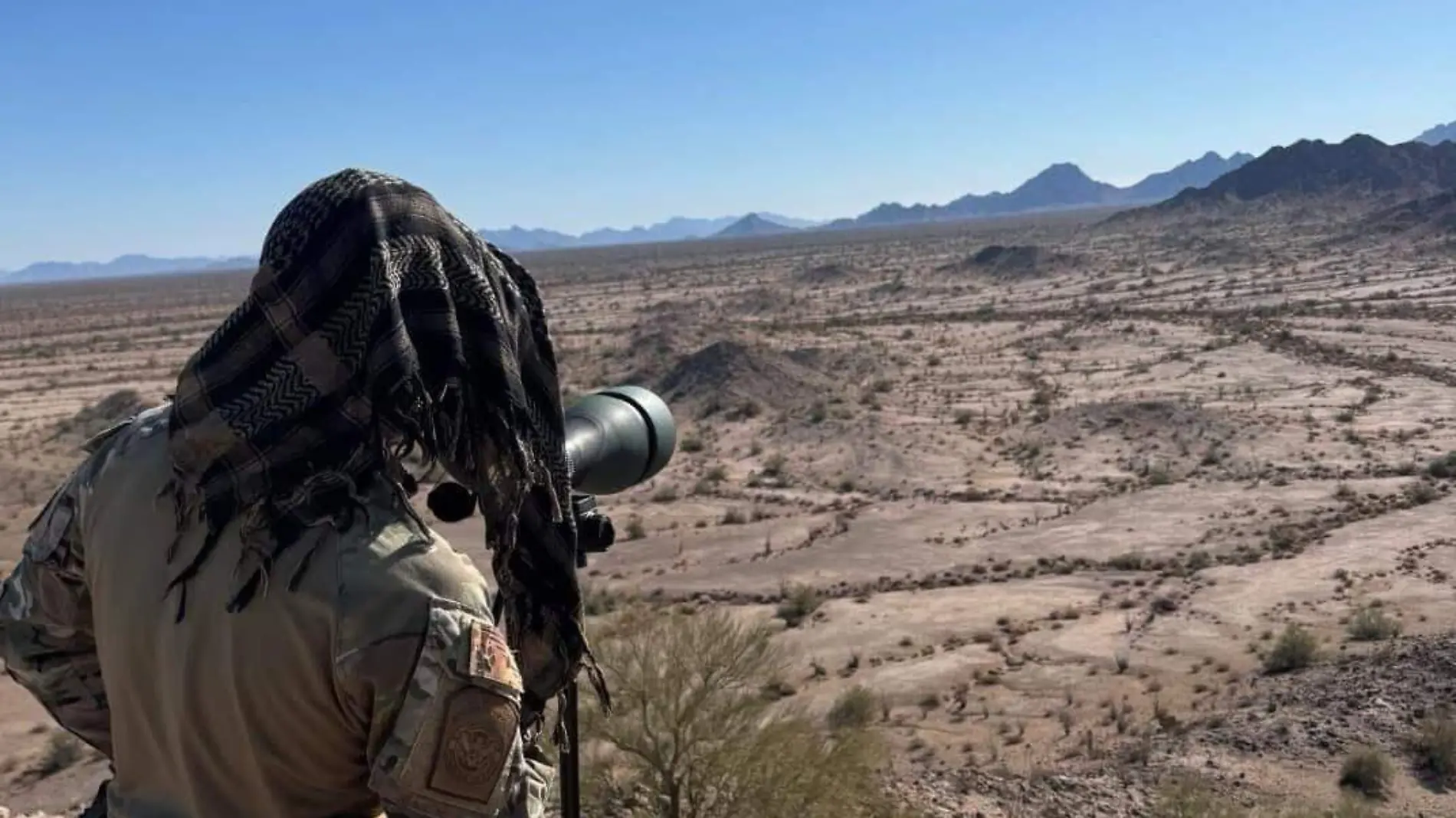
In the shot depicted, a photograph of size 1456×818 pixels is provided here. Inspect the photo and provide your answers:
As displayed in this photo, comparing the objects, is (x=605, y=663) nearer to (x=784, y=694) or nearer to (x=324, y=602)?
(x=784, y=694)

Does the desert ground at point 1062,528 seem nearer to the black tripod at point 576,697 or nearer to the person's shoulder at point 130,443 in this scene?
the black tripod at point 576,697

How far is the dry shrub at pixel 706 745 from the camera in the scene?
6.81 m

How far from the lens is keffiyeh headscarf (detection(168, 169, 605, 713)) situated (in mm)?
1368

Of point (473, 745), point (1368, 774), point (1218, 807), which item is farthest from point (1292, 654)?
point (473, 745)

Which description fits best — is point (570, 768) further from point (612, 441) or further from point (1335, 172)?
point (1335, 172)

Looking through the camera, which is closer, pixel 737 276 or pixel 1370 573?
pixel 1370 573

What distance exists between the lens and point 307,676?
1311 mm

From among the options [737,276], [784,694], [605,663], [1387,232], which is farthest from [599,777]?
[737,276]

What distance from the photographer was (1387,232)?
65750 millimetres

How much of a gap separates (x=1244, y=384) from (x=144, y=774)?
1032 inches

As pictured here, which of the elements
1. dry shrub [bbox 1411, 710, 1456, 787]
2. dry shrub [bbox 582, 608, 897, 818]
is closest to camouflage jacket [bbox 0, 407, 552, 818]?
dry shrub [bbox 582, 608, 897, 818]

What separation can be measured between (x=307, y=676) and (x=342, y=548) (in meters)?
0.15

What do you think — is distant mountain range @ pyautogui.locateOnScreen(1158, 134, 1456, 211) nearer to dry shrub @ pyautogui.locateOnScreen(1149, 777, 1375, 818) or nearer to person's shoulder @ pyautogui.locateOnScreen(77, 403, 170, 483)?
dry shrub @ pyautogui.locateOnScreen(1149, 777, 1375, 818)

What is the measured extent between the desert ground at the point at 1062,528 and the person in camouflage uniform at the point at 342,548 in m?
6.53
